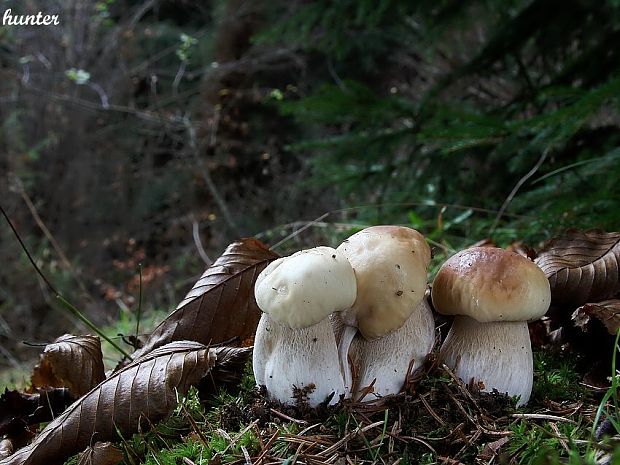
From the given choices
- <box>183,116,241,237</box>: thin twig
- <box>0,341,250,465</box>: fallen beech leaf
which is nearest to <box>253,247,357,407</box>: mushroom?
<box>0,341,250,465</box>: fallen beech leaf

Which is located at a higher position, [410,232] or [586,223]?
[410,232]

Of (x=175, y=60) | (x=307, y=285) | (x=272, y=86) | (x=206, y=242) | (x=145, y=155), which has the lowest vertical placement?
(x=206, y=242)

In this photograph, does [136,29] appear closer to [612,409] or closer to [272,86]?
[272,86]

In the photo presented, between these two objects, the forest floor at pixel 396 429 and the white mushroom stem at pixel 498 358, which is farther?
the white mushroom stem at pixel 498 358

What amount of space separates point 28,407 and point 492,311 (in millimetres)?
1445

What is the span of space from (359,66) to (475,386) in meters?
8.17

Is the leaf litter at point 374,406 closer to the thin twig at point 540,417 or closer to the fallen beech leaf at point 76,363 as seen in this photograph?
the thin twig at point 540,417

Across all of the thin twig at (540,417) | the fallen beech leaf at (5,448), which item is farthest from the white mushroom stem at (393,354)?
the fallen beech leaf at (5,448)

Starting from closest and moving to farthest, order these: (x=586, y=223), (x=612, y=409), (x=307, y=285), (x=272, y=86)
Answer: (x=307, y=285)
(x=612, y=409)
(x=586, y=223)
(x=272, y=86)

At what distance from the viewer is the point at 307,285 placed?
1.27 metres

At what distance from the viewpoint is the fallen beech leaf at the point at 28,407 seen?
1710 millimetres

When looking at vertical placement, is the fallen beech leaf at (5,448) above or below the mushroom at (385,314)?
below

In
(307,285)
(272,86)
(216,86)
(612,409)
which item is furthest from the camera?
(272,86)

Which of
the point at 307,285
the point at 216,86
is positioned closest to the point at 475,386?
the point at 307,285
